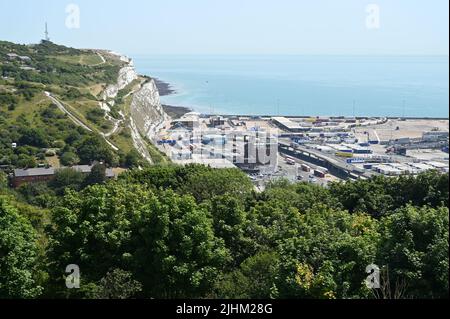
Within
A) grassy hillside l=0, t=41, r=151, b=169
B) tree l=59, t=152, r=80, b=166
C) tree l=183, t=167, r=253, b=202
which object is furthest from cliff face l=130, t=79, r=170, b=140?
tree l=183, t=167, r=253, b=202

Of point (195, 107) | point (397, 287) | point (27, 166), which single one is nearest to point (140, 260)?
point (397, 287)

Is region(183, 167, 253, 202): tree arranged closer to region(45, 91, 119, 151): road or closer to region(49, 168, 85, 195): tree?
region(49, 168, 85, 195): tree

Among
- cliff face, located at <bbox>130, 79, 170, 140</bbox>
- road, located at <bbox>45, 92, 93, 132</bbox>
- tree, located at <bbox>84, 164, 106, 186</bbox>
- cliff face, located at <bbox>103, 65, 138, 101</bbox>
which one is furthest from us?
cliff face, located at <bbox>130, 79, 170, 140</bbox>

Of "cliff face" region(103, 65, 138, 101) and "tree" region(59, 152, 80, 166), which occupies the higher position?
"cliff face" region(103, 65, 138, 101)

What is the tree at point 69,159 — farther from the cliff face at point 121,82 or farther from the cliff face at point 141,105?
the cliff face at point 121,82

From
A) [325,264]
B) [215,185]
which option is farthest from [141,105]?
[325,264]

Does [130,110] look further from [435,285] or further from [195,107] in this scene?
[435,285]

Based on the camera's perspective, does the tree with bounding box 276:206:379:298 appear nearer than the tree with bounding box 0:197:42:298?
Yes
